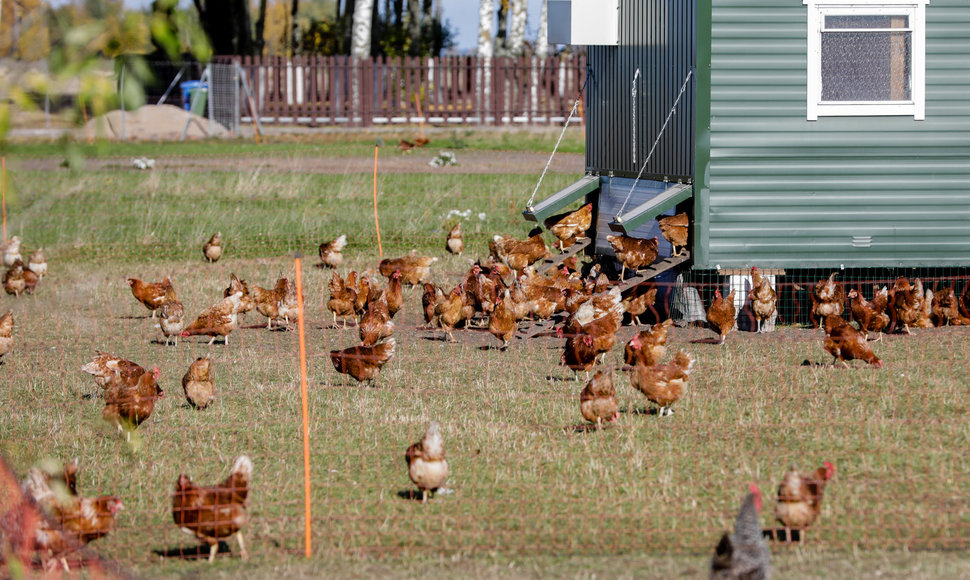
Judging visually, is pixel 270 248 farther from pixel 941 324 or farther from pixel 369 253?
pixel 941 324

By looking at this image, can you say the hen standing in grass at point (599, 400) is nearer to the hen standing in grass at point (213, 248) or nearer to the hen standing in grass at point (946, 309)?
the hen standing in grass at point (946, 309)

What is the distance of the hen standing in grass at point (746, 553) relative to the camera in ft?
17.1

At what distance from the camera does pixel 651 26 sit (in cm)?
1409

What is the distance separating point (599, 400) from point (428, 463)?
202cm

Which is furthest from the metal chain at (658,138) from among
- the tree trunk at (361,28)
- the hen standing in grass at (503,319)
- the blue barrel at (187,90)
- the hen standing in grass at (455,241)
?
the blue barrel at (187,90)

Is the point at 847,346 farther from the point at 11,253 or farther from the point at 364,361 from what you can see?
the point at 11,253

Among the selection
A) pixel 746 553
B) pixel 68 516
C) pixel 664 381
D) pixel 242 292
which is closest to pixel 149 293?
pixel 242 292

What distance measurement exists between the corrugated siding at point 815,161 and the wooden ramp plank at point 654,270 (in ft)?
0.89

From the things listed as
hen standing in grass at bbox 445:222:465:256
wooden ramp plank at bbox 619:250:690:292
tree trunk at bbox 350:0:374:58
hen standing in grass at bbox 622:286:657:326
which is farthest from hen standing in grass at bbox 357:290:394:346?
tree trunk at bbox 350:0:374:58

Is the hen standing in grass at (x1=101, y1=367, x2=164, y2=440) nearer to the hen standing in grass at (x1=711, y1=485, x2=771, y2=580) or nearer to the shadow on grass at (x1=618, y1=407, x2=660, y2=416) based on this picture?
the shadow on grass at (x1=618, y1=407, x2=660, y2=416)

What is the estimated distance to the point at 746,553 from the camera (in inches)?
206

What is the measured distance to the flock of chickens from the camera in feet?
20.6

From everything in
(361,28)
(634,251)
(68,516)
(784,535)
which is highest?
A: (361,28)

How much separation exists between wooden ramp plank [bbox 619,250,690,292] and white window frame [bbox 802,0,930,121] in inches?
83.6
